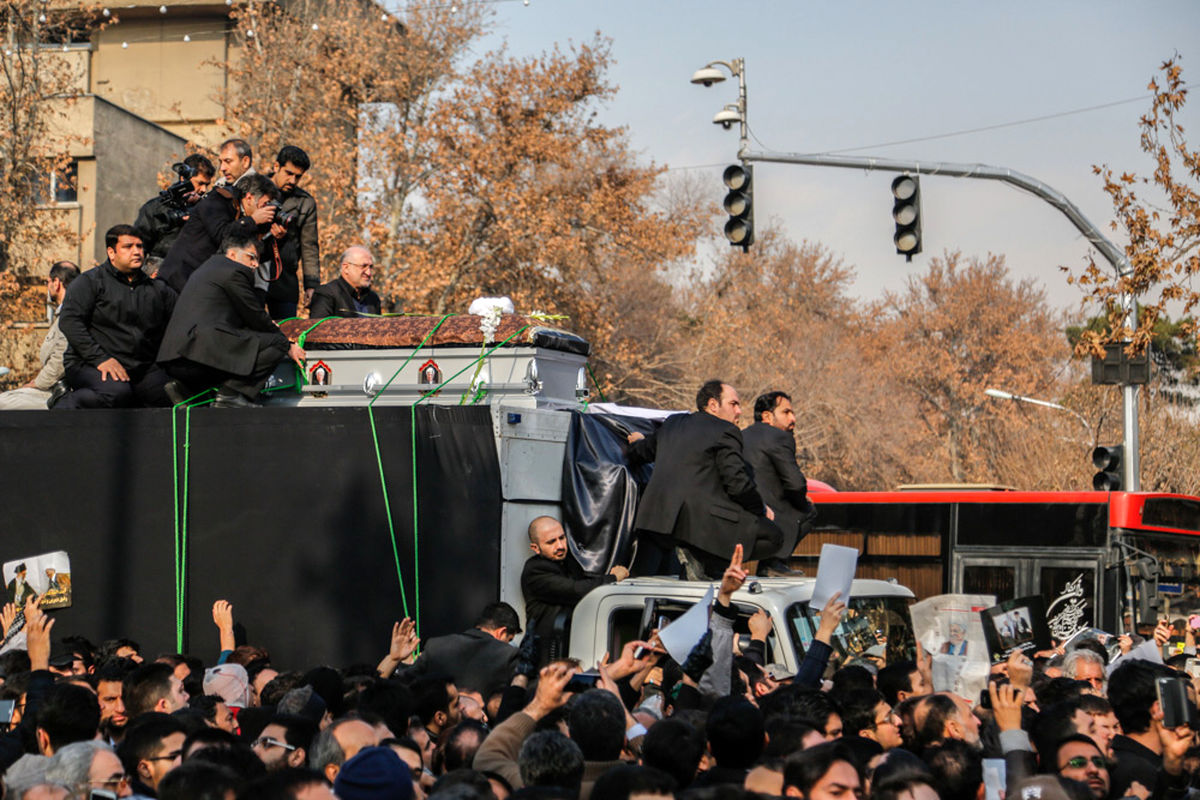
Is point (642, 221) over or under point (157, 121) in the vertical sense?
under

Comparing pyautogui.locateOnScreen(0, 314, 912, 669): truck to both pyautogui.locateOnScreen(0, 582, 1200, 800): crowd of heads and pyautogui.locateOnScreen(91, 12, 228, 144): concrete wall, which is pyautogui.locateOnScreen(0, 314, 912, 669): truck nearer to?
pyautogui.locateOnScreen(0, 582, 1200, 800): crowd of heads

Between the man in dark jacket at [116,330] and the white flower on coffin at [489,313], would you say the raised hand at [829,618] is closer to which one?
the white flower on coffin at [489,313]

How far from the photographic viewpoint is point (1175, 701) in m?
6.16

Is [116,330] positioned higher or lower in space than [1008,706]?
higher

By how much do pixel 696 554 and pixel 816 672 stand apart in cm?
245

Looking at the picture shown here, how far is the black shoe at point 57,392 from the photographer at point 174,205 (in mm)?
1517

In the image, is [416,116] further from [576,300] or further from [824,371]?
[824,371]

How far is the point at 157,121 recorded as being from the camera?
37875 millimetres

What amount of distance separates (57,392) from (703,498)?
4.60 meters

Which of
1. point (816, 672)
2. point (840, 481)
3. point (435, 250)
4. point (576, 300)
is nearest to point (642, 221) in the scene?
point (576, 300)

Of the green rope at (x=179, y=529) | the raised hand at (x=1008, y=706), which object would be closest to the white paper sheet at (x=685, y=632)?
the raised hand at (x=1008, y=706)

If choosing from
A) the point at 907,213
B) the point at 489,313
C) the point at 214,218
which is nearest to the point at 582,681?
the point at 489,313

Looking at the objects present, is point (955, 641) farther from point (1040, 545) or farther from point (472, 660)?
point (1040, 545)

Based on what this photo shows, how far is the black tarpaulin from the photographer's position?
9227 millimetres
